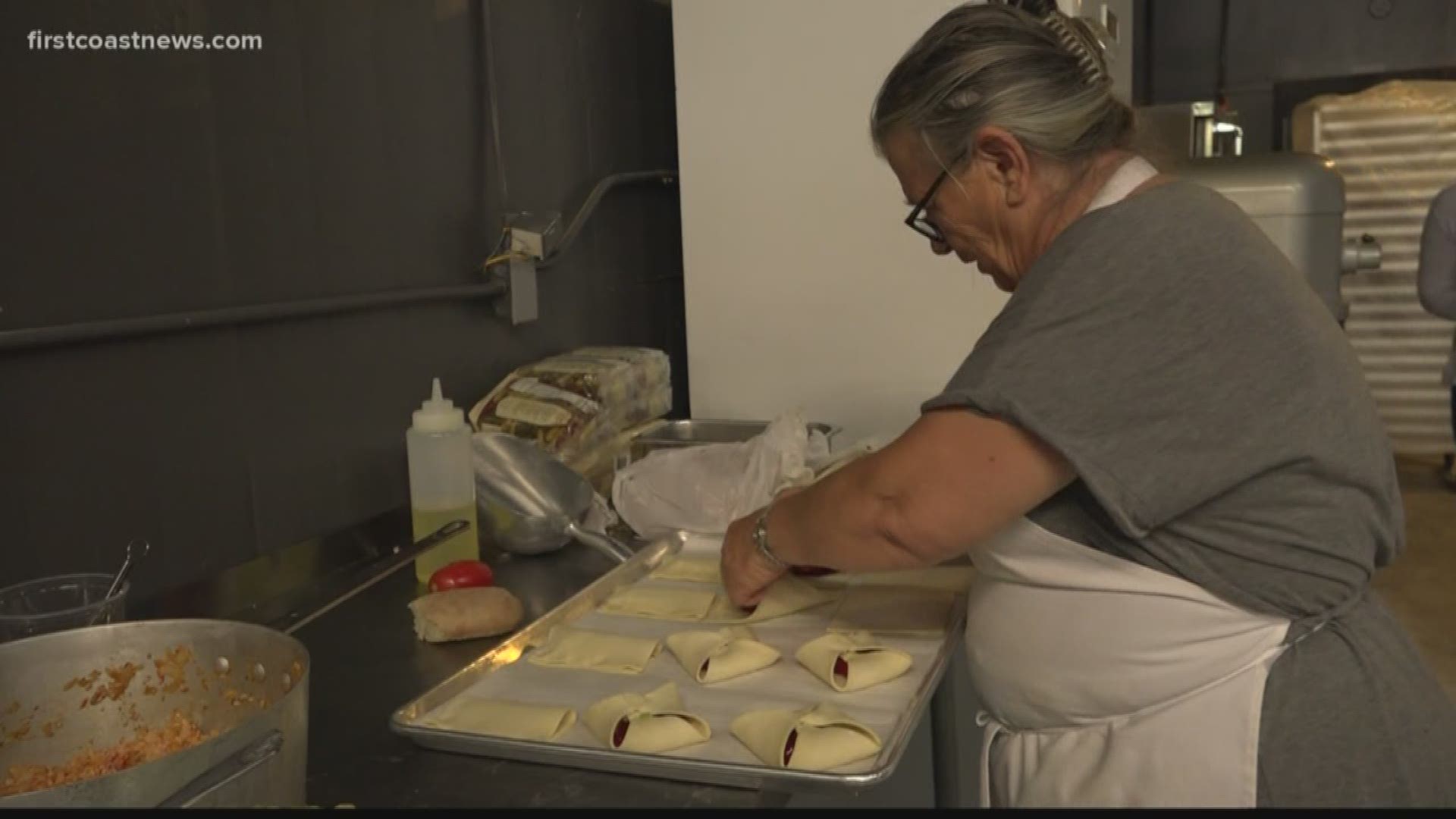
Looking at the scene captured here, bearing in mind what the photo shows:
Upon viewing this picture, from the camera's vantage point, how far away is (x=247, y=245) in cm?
136

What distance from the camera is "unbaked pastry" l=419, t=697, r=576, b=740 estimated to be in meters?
1.04

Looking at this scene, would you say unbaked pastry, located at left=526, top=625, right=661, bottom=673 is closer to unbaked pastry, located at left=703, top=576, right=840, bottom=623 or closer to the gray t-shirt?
unbaked pastry, located at left=703, top=576, right=840, bottom=623

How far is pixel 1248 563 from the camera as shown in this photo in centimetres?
104

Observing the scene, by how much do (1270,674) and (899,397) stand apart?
114 cm

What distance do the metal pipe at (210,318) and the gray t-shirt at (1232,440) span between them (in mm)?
816

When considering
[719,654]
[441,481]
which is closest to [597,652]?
[719,654]

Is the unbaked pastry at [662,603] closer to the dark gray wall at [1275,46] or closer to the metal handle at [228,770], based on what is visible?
the metal handle at [228,770]

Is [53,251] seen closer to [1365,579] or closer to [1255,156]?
[1365,579]

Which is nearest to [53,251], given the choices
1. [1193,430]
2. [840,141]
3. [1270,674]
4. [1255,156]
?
[1193,430]

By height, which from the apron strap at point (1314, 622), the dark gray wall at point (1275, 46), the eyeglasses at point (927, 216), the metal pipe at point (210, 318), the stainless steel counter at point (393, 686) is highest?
the dark gray wall at point (1275, 46)

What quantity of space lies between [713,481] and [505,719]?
0.70 m

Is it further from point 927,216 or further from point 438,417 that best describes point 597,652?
point 927,216

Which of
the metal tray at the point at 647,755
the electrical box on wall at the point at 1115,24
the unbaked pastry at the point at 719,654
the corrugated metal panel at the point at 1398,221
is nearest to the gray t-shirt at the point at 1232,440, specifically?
the metal tray at the point at 647,755

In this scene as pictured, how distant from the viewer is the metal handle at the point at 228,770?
676 mm
